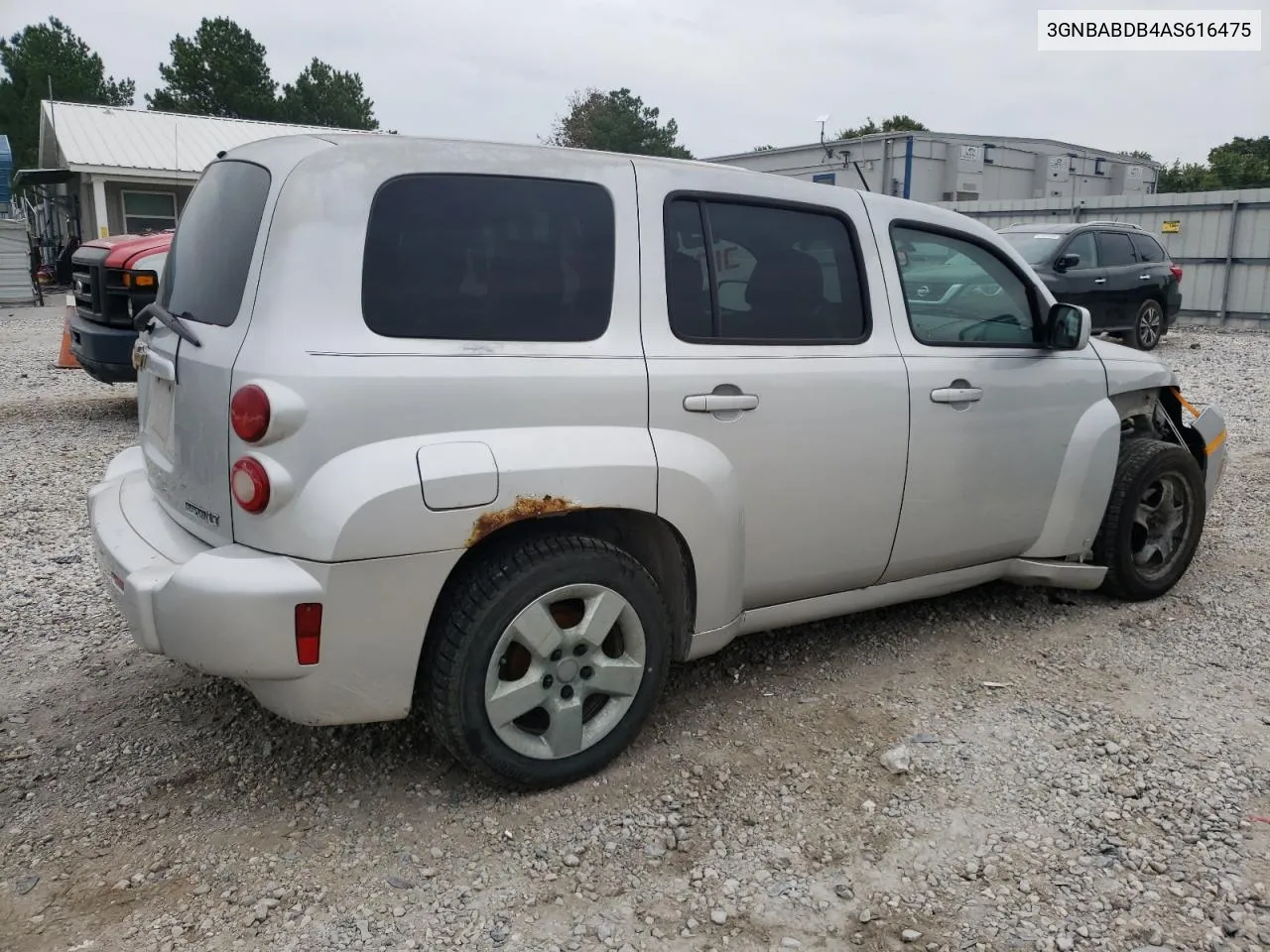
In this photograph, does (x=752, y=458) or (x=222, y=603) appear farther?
(x=752, y=458)

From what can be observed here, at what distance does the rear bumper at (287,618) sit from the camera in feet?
8.27

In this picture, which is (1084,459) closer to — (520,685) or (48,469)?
(520,685)

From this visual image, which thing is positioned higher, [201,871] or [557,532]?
[557,532]

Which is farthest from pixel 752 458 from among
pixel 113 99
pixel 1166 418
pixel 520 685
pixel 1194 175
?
pixel 113 99

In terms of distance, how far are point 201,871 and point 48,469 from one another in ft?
16.9

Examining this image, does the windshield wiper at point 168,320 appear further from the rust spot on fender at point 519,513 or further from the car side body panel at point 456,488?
the rust spot on fender at point 519,513

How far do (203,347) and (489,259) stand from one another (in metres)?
0.80

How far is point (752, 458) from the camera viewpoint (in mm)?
3221

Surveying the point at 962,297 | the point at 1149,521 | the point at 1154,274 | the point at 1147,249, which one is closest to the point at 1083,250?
the point at 1154,274

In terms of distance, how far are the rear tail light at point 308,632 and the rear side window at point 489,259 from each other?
2.38 ft

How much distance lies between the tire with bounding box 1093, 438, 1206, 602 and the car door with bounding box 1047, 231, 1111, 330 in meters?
9.11

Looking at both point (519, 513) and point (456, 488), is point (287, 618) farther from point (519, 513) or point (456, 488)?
point (519, 513)

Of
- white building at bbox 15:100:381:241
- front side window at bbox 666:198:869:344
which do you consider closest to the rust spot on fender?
front side window at bbox 666:198:869:344

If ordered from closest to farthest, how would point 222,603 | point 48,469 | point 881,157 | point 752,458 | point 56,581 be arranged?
1. point 222,603
2. point 752,458
3. point 56,581
4. point 48,469
5. point 881,157
